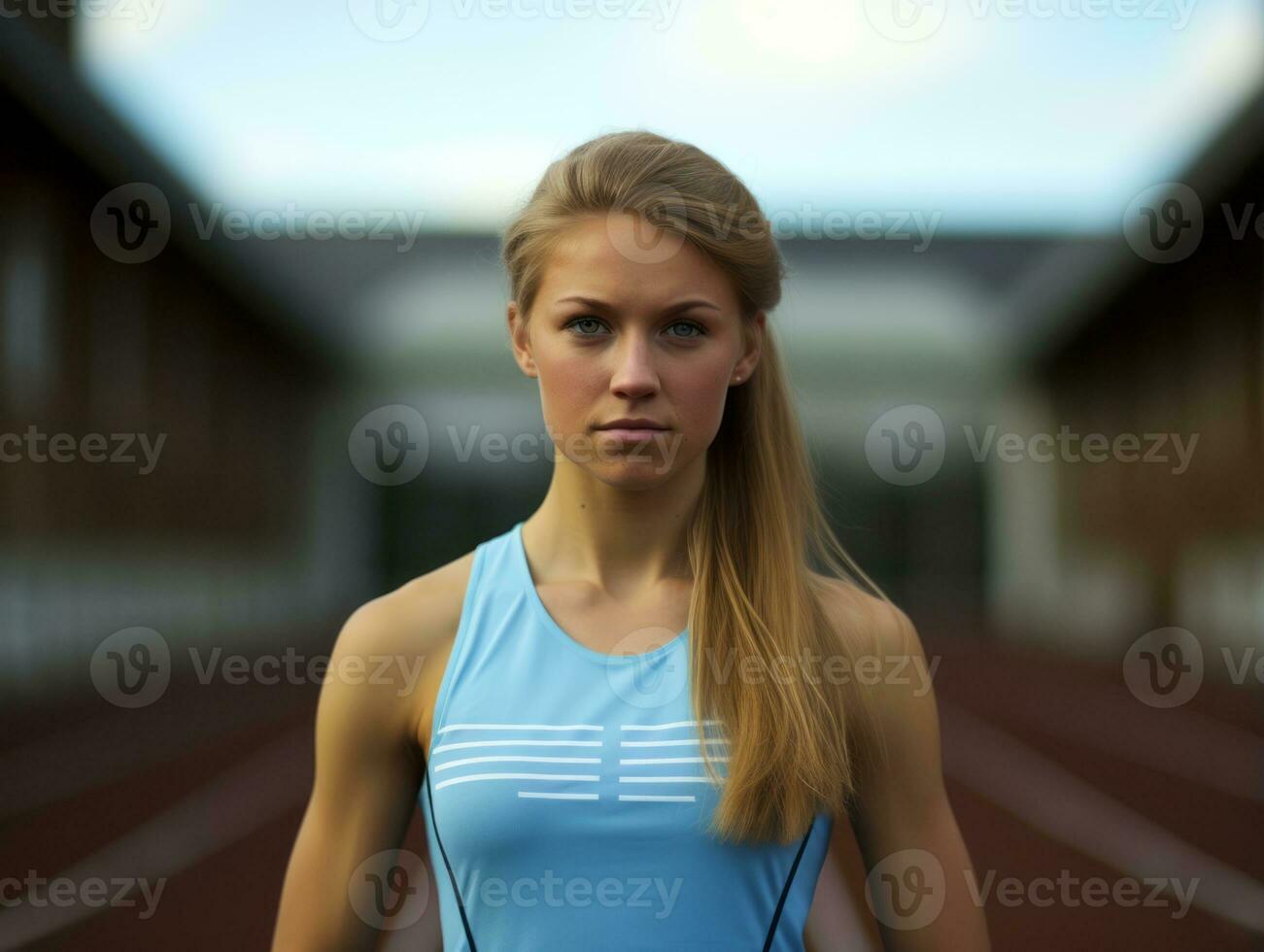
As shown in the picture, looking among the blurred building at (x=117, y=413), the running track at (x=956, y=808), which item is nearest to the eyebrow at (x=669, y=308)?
the running track at (x=956, y=808)

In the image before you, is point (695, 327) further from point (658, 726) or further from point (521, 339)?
point (658, 726)

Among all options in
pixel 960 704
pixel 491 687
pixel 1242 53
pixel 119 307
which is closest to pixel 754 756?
pixel 491 687

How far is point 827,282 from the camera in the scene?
29703 mm

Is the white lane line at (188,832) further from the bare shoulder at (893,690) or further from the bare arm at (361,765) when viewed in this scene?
the bare shoulder at (893,690)

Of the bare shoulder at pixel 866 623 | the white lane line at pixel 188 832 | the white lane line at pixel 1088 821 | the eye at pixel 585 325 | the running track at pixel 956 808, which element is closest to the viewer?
the eye at pixel 585 325

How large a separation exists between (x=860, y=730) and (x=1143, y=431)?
28.0 m

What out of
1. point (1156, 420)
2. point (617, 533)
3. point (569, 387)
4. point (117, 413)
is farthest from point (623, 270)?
point (1156, 420)

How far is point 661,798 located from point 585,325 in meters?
0.74

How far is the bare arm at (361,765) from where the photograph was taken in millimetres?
2295

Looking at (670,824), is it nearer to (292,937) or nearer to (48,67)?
(292,937)

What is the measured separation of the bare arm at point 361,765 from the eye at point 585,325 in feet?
1.62

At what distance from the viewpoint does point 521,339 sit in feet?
8.02

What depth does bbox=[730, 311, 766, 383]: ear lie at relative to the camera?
239cm

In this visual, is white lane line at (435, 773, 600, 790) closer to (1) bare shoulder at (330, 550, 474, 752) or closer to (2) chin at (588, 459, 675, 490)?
(1) bare shoulder at (330, 550, 474, 752)
